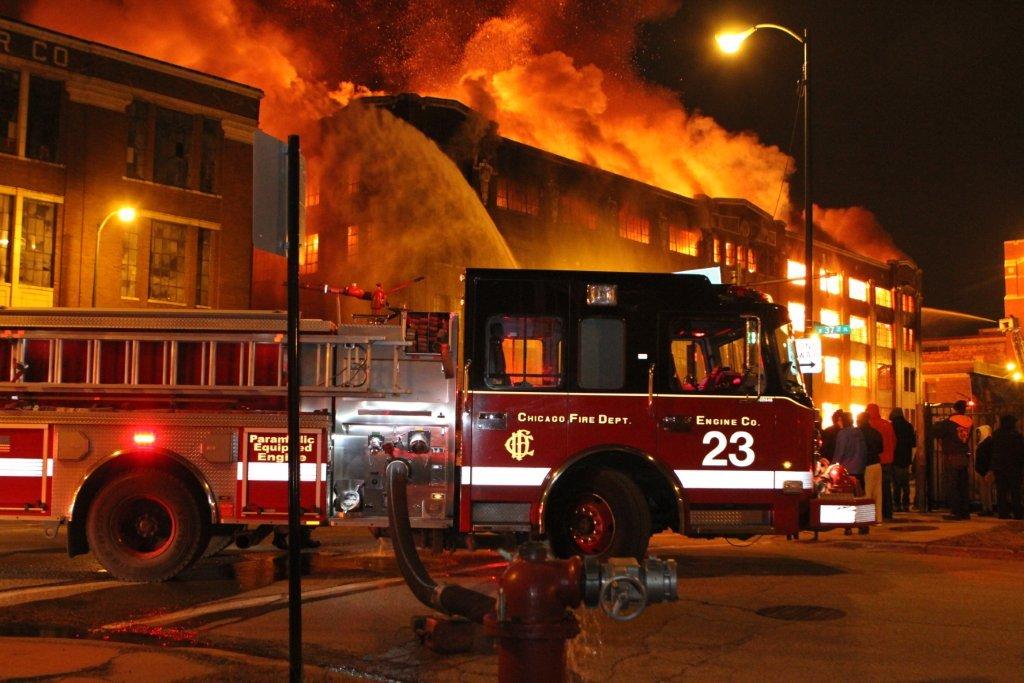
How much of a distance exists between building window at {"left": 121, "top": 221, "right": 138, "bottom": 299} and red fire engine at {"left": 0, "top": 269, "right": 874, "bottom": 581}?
64.8 feet

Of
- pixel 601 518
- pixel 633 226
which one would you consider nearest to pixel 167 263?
pixel 633 226

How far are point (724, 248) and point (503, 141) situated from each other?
16526 millimetres

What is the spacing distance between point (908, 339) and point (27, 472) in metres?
60.9

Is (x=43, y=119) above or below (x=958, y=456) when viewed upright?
above

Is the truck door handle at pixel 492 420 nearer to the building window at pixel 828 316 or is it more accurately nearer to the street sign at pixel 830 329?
the street sign at pixel 830 329

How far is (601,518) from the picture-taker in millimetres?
8898

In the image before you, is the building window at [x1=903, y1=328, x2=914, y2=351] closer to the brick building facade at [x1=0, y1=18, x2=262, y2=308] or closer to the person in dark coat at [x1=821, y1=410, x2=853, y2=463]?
the brick building facade at [x1=0, y1=18, x2=262, y2=308]

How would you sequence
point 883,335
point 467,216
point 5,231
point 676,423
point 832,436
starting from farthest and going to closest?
point 883,335 → point 467,216 → point 5,231 → point 832,436 → point 676,423

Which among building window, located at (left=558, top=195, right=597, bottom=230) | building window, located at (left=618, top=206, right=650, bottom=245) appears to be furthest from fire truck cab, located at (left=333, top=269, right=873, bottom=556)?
building window, located at (left=618, top=206, right=650, bottom=245)

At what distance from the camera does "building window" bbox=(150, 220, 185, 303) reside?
28.4 m

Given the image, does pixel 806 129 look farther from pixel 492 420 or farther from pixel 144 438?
pixel 144 438

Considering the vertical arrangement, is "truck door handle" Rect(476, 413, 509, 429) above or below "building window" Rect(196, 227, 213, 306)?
below

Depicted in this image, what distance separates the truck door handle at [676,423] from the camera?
8930 mm

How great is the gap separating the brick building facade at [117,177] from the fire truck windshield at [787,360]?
20.3 metres
